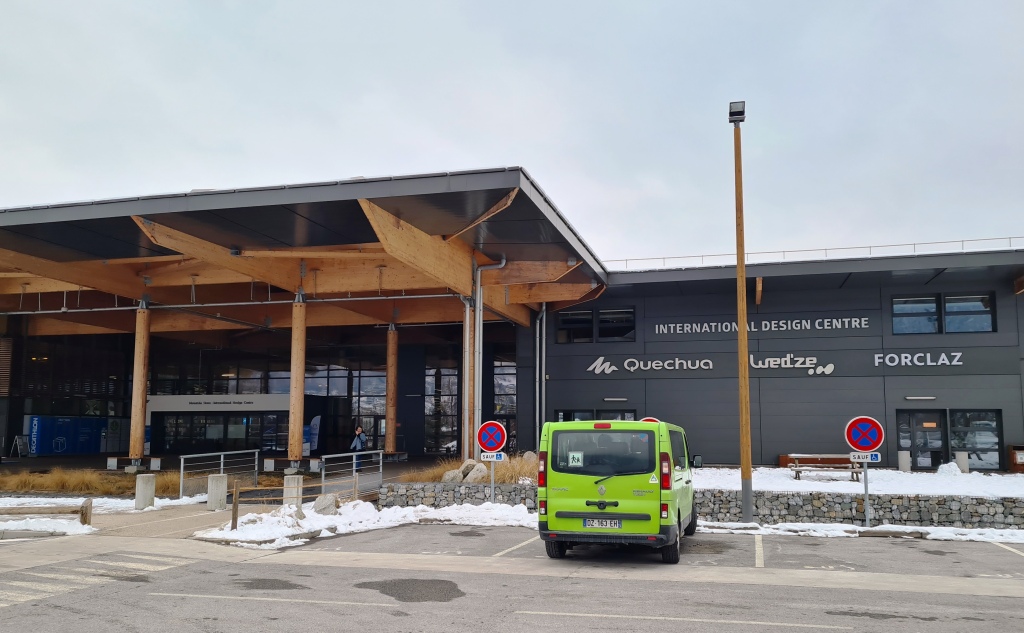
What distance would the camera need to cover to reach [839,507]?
16578 mm

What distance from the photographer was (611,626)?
7227mm

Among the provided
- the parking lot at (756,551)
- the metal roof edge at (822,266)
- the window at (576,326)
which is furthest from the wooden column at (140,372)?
the parking lot at (756,551)

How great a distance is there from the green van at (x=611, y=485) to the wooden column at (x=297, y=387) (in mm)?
15670

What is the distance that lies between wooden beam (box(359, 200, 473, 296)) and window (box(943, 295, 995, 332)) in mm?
14897

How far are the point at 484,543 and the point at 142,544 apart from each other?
5.43 m

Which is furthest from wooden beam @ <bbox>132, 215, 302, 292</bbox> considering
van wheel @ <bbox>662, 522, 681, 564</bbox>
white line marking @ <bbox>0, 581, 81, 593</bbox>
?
van wheel @ <bbox>662, 522, 681, 564</bbox>

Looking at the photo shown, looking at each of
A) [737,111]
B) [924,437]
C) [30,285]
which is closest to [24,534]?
[737,111]

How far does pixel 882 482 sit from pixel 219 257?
18.0 meters

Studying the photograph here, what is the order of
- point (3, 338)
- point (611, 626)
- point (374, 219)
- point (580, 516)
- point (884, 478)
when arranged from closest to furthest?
point (611, 626), point (580, 516), point (374, 219), point (884, 478), point (3, 338)

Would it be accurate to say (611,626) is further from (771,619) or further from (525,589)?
(525,589)

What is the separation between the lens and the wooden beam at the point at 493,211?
17.1m

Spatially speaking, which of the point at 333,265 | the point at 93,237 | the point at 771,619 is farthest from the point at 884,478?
the point at 93,237

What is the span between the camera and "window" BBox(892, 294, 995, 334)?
24.9m

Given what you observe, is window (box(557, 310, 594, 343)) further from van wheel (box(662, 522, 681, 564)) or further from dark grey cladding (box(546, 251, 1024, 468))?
van wheel (box(662, 522, 681, 564))
